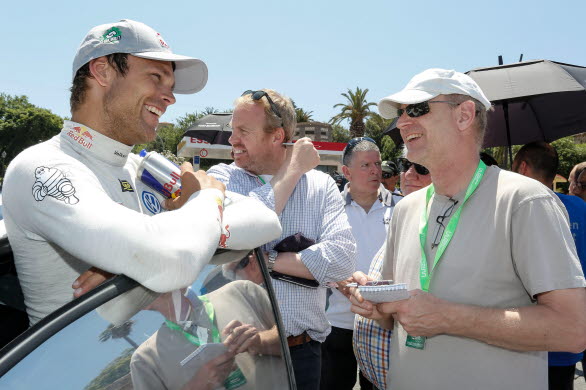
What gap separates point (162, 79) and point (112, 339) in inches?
44.8

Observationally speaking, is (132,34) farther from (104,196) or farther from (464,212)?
(464,212)

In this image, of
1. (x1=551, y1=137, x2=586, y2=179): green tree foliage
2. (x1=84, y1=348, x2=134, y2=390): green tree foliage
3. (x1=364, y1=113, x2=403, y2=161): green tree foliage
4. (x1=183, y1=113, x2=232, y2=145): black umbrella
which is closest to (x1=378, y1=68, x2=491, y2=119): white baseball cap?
(x1=84, y1=348, x2=134, y2=390): green tree foliage

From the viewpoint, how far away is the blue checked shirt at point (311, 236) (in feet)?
7.60

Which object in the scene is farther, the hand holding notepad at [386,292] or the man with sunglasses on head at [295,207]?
the man with sunglasses on head at [295,207]

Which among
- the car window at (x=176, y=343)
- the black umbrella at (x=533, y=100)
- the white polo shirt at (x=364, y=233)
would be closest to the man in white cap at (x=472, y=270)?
the car window at (x=176, y=343)

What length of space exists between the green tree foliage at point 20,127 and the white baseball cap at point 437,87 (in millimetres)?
62730

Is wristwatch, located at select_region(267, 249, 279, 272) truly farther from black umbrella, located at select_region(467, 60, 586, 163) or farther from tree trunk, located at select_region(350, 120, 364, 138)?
tree trunk, located at select_region(350, 120, 364, 138)

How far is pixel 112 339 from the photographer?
923 mm

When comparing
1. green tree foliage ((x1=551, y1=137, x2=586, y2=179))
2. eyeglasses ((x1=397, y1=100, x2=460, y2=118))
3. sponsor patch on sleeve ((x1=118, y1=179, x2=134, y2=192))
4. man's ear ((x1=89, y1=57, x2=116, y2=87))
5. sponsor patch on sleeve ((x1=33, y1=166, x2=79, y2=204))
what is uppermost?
man's ear ((x1=89, y1=57, x2=116, y2=87))

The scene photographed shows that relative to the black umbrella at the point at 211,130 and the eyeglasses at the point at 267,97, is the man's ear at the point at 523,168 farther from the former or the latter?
the black umbrella at the point at 211,130

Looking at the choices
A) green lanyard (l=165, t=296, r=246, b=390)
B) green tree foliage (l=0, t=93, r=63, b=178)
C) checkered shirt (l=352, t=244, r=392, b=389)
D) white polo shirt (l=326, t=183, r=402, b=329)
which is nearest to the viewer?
green lanyard (l=165, t=296, r=246, b=390)

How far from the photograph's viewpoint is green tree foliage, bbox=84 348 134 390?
88 cm

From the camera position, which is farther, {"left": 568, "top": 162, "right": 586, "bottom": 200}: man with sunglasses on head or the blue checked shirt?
{"left": 568, "top": 162, "right": 586, "bottom": 200}: man with sunglasses on head

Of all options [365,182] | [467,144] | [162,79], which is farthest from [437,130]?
[365,182]
